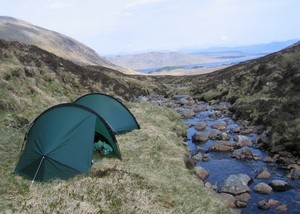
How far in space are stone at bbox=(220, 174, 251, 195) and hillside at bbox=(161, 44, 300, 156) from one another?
5.73 m

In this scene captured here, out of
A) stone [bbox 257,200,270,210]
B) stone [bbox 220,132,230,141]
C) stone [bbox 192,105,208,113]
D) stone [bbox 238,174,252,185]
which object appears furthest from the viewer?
stone [bbox 192,105,208,113]

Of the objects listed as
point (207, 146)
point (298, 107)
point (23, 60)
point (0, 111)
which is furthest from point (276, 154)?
point (23, 60)

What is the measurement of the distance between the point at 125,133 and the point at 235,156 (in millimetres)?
7349

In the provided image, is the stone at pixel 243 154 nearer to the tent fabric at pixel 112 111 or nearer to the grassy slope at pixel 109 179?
the grassy slope at pixel 109 179

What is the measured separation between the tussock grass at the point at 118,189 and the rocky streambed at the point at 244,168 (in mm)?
2353

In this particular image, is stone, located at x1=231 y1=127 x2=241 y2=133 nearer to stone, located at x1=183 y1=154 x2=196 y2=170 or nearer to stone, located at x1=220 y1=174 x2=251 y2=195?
stone, located at x1=183 y1=154 x2=196 y2=170

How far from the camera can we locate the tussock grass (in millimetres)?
10734

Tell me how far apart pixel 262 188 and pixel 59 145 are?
9.87 m

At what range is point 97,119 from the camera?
1612cm

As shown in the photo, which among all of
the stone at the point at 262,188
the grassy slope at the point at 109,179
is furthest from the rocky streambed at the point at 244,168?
the grassy slope at the point at 109,179

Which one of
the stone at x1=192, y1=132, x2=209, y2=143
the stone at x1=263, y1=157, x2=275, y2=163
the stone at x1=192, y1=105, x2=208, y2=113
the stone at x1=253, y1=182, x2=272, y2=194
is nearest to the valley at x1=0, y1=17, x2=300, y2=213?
the stone at x1=263, y1=157, x2=275, y2=163

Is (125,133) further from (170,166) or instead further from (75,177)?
(75,177)

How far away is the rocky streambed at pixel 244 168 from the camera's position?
53.1 feet

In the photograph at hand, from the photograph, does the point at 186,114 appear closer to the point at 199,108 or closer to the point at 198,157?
the point at 199,108
